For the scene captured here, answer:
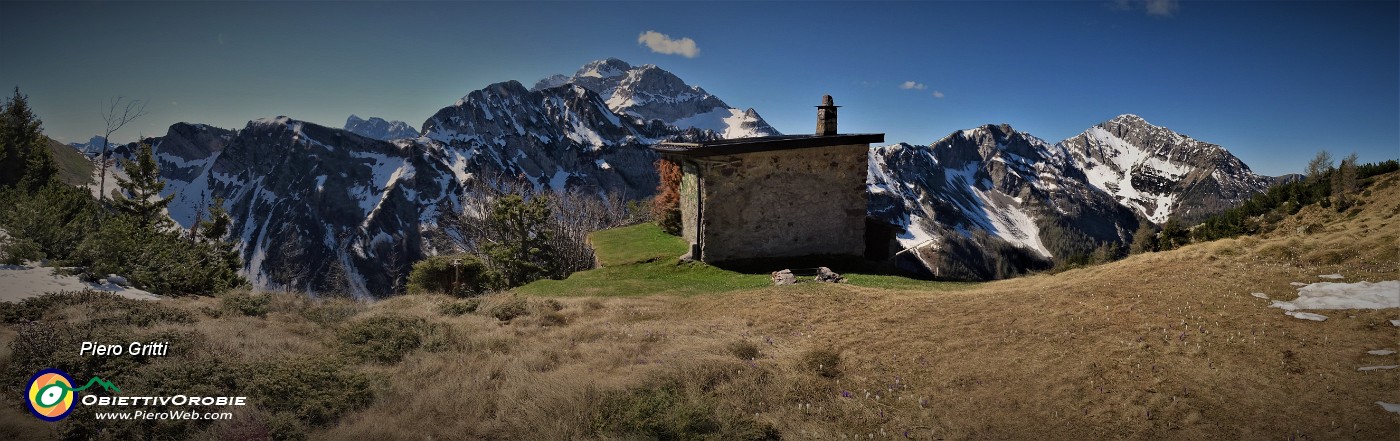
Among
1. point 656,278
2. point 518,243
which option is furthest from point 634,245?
point 518,243

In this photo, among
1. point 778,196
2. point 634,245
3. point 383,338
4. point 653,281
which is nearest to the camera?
point 383,338

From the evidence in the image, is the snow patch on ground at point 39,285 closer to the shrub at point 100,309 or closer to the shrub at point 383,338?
the shrub at point 100,309

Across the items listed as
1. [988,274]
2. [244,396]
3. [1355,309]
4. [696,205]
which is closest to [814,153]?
[696,205]

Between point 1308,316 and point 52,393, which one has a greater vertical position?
point 1308,316

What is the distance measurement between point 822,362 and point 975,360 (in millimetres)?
2105

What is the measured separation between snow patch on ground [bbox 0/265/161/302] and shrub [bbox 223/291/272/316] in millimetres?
1700

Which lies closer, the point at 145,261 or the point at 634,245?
the point at 145,261

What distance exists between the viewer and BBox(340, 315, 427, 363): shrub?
9.52 metres

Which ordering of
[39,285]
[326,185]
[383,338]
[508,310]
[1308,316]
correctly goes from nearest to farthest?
[1308,316] < [383,338] < [39,285] < [508,310] < [326,185]

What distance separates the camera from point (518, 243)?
953 inches

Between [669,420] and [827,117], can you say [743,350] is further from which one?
[827,117]

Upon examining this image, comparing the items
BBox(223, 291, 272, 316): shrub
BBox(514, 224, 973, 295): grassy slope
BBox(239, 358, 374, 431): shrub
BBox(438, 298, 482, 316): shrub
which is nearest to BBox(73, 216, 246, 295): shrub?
BBox(223, 291, 272, 316): shrub

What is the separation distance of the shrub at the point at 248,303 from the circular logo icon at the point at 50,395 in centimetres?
565

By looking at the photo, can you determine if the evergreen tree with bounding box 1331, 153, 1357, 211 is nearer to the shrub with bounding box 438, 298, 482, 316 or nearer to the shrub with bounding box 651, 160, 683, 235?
the shrub with bounding box 651, 160, 683, 235
